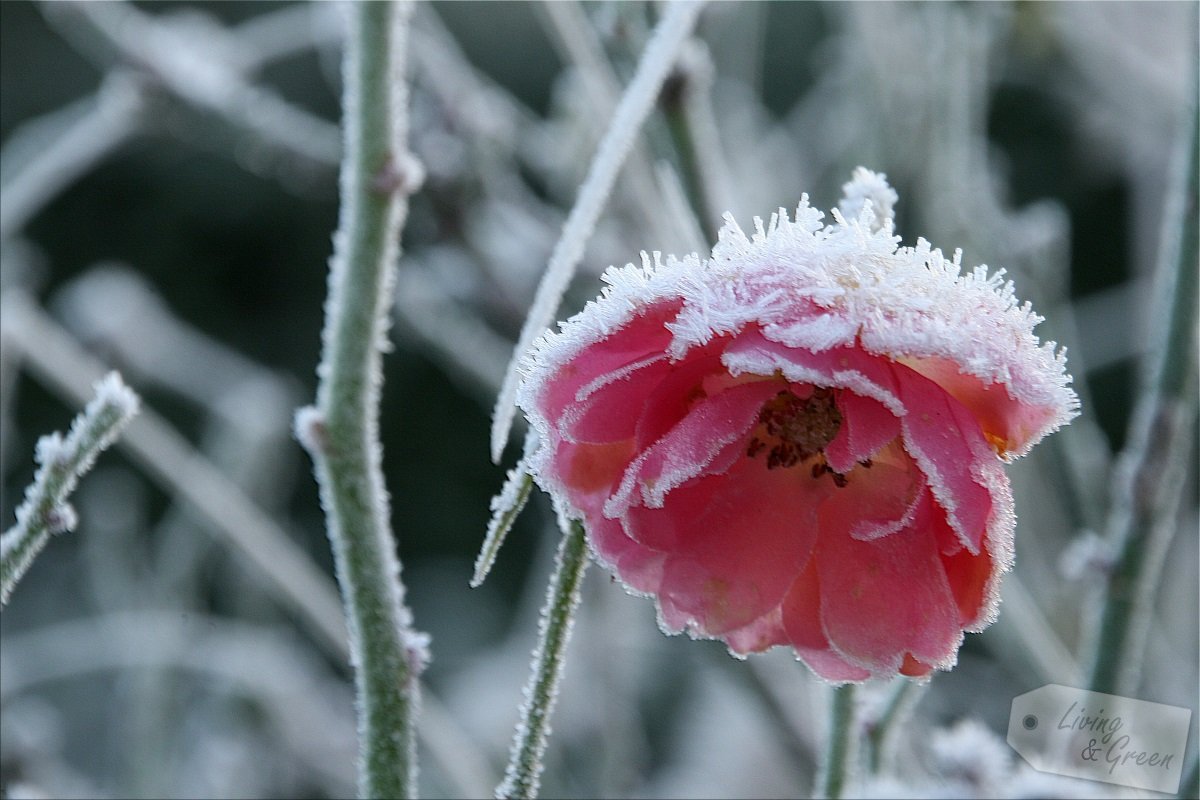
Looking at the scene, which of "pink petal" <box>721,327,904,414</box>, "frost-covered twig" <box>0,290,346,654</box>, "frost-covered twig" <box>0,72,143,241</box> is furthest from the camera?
"frost-covered twig" <box>0,72,143,241</box>

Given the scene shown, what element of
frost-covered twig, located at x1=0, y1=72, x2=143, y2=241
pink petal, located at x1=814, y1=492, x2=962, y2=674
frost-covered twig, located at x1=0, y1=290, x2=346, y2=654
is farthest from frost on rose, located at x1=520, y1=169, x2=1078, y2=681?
frost-covered twig, located at x1=0, y1=72, x2=143, y2=241

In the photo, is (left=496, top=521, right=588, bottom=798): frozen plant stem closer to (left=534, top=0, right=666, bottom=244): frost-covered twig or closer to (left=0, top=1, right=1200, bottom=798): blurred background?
(left=0, top=1, right=1200, bottom=798): blurred background

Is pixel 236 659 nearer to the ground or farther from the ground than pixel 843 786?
farther from the ground

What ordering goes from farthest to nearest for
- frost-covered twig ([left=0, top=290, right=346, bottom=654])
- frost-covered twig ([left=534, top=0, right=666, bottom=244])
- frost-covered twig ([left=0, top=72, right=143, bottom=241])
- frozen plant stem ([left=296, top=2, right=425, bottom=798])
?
frost-covered twig ([left=0, top=72, right=143, bottom=241]), frost-covered twig ([left=0, top=290, right=346, bottom=654]), frost-covered twig ([left=534, top=0, right=666, bottom=244]), frozen plant stem ([left=296, top=2, right=425, bottom=798])

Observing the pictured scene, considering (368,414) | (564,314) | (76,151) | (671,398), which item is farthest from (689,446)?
(76,151)

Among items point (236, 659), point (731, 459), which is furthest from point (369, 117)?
point (236, 659)

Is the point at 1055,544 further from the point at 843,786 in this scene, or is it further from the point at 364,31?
the point at 364,31
